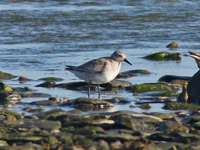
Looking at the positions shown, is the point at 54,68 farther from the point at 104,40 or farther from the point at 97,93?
the point at 104,40

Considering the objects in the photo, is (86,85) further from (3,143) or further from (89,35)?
(89,35)

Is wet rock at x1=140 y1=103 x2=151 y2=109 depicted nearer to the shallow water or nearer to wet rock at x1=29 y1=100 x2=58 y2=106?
the shallow water

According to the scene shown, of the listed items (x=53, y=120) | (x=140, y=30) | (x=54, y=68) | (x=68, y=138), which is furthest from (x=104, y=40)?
(x=68, y=138)

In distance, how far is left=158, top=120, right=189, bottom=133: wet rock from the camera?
6.71 metres

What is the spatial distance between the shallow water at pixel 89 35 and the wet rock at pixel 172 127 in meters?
1.69

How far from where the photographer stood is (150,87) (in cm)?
1016

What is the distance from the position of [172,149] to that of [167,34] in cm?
1250

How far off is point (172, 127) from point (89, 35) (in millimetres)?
11396

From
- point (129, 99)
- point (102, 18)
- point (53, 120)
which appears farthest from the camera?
point (102, 18)

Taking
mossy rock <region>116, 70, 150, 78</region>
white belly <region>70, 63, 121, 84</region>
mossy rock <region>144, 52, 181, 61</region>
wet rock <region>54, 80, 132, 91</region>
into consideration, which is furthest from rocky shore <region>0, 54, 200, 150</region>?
mossy rock <region>144, 52, 181, 61</region>

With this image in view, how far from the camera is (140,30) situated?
1873 centimetres

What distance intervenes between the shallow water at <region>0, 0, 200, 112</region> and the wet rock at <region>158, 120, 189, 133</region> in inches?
66.7

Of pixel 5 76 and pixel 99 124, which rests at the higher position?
pixel 99 124

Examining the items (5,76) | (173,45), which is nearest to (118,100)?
(5,76)
